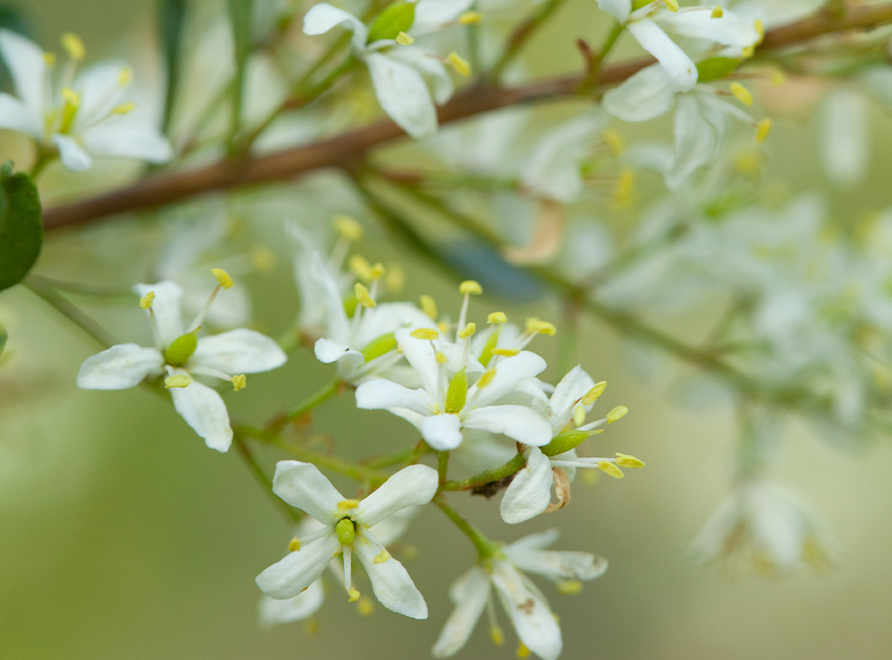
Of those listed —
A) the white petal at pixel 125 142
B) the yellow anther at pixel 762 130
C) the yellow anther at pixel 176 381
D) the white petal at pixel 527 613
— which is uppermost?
the yellow anther at pixel 762 130

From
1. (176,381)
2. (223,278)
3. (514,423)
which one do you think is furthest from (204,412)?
(514,423)

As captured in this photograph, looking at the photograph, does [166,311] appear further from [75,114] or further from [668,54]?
[668,54]

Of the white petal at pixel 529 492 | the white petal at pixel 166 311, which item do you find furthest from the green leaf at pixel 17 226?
the white petal at pixel 529 492

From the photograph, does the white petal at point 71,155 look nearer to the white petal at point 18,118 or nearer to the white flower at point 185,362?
the white petal at point 18,118

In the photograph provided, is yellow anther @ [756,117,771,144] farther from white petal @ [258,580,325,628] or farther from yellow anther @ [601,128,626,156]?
white petal @ [258,580,325,628]

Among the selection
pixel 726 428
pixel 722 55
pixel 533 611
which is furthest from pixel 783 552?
pixel 726 428

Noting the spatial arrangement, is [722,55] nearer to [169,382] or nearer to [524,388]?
[524,388]
